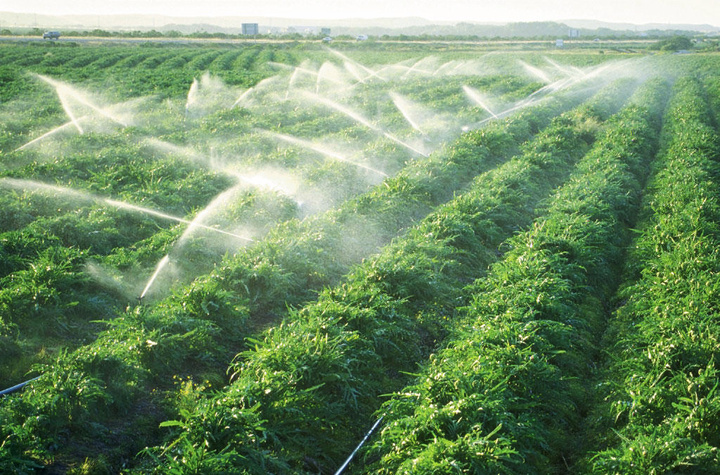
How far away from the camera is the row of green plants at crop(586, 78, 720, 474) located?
3805mm

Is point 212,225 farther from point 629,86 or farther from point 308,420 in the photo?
point 629,86

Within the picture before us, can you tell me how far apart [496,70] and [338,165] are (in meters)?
36.2

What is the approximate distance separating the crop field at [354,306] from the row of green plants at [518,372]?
0.03m

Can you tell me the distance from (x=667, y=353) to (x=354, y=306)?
10.1ft

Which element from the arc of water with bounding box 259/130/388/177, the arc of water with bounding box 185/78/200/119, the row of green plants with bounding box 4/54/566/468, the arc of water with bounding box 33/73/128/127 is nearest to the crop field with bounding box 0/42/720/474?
the row of green plants with bounding box 4/54/566/468

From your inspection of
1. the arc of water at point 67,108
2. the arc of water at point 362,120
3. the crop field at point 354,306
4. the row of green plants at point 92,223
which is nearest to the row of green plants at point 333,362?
the crop field at point 354,306

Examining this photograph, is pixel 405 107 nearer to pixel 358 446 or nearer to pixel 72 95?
pixel 72 95

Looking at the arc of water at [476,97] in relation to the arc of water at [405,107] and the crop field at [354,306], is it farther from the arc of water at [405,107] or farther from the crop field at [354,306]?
the crop field at [354,306]

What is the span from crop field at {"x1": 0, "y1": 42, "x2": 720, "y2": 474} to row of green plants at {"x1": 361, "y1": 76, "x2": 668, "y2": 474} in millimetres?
27

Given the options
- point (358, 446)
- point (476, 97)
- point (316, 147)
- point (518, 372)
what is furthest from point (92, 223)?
point (476, 97)

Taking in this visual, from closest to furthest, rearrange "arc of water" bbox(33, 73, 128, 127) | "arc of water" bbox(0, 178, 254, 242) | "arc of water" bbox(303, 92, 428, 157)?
"arc of water" bbox(0, 178, 254, 242)
"arc of water" bbox(303, 92, 428, 157)
"arc of water" bbox(33, 73, 128, 127)

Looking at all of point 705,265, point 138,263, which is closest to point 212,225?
point 138,263

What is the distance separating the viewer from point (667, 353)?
485 centimetres

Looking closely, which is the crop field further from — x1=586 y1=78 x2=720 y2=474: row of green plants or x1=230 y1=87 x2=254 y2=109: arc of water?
x1=230 y1=87 x2=254 y2=109: arc of water
